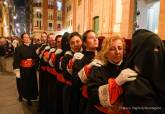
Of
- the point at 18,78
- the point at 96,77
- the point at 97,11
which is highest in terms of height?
the point at 97,11

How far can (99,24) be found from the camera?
1042 centimetres

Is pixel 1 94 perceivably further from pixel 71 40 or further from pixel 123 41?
pixel 123 41

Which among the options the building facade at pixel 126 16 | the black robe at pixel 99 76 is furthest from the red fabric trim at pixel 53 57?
the black robe at pixel 99 76

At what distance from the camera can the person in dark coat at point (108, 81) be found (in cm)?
249

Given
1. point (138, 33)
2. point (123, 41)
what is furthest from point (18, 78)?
point (138, 33)

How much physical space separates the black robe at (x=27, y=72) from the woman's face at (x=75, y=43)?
3683mm

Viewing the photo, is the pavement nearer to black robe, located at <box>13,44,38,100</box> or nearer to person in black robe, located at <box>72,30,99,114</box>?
black robe, located at <box>13,44,38,100</box>

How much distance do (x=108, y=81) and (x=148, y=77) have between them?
1.79 ft

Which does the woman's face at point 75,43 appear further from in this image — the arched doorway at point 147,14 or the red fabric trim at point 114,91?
the arched doorway at point 147,14

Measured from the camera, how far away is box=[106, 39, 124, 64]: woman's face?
9.18 feet

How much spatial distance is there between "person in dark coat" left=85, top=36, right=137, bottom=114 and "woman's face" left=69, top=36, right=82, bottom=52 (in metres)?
1.34

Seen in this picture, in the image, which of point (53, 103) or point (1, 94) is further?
point (1, 94)

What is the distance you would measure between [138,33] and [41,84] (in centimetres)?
494

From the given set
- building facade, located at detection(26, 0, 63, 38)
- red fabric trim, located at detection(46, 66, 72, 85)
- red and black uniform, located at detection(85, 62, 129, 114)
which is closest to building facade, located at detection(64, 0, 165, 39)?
red fabric trim, located at detection(46, 66, 72, 85)
